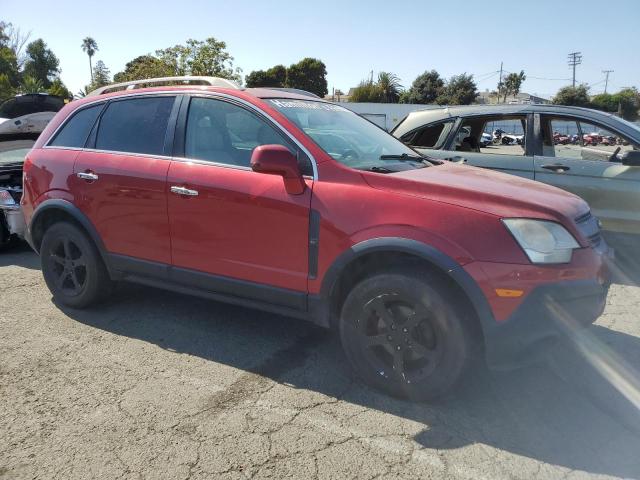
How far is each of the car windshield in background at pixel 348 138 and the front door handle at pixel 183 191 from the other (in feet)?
2.69

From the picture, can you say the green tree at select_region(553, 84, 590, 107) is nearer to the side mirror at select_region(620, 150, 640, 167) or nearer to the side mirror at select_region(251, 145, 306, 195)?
the side mirror at select_region(620, 150, 640, 167)

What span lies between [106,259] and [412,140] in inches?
158

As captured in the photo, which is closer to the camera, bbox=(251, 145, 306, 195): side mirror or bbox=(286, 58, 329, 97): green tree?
bbox=(251, 145, 306, 195): side mirror

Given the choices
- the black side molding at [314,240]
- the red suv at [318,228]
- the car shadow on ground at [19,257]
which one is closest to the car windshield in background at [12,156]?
the car shadow on ground at [19,257]

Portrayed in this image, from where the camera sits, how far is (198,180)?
11.4ft

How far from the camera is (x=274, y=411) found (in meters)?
2.84

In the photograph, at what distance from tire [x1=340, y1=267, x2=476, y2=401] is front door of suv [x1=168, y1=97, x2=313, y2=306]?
442mm

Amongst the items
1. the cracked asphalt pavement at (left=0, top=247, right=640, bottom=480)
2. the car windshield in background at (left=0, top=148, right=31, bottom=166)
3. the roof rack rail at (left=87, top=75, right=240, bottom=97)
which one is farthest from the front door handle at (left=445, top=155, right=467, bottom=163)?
the car windshield in background at (left=0, top=148, right=31, bottom=166)

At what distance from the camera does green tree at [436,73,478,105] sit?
196 feet

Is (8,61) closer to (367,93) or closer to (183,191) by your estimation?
(367,93)

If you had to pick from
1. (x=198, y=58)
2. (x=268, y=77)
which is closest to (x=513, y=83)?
(x=268, y=77)

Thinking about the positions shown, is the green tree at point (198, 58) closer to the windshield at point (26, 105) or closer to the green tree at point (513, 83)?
the windshield at point (26, 105)

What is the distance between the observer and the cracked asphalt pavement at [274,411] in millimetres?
2402

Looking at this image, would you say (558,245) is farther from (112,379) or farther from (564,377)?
(112,379)
